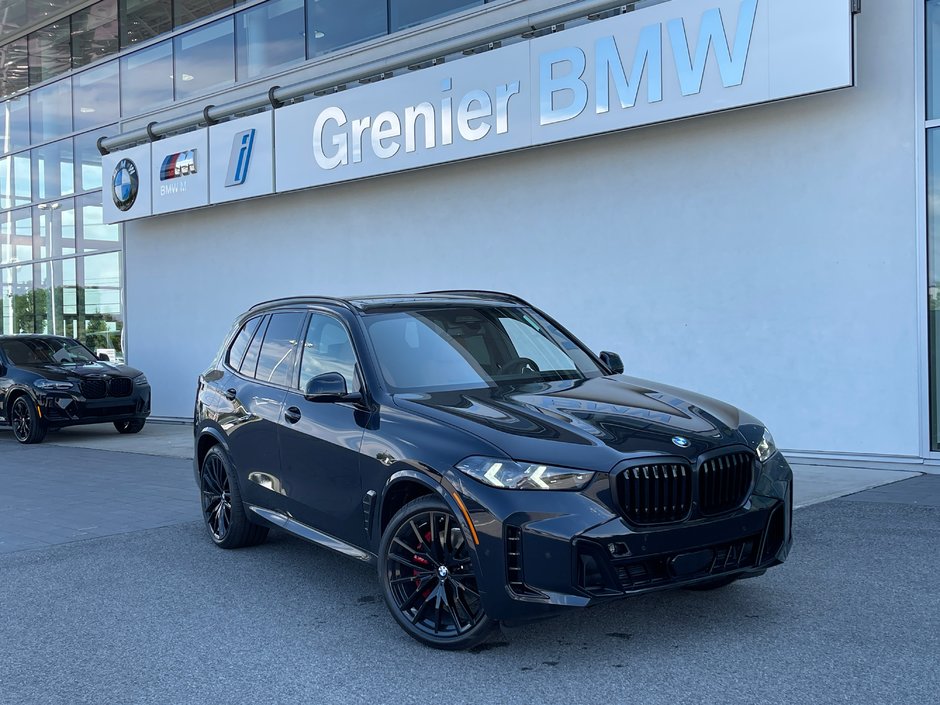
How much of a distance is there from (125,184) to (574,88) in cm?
1083

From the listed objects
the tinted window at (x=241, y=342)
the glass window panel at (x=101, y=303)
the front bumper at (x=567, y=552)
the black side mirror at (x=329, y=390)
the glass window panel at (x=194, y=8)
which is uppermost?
the glass window panel at (x=194, y=8)

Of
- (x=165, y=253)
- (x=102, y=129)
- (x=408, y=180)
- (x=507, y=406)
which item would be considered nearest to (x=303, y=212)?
(x=408, y=180)

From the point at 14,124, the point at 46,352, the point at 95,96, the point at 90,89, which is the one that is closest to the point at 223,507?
the point at 46,352

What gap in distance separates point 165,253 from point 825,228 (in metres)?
12.9

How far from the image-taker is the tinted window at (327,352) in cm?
538

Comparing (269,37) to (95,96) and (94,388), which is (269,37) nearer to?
(95,96)

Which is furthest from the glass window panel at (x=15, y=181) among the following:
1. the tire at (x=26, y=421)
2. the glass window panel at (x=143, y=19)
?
the tire at (x=26, y=421)

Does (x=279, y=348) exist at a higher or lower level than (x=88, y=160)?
lower

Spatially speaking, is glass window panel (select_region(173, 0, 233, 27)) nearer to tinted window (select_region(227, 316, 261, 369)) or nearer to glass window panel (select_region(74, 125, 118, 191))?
glass window panel (select_region(74, 125, 118, 191))

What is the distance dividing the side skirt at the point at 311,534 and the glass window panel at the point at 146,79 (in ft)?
47.8

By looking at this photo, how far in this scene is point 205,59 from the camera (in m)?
17.9

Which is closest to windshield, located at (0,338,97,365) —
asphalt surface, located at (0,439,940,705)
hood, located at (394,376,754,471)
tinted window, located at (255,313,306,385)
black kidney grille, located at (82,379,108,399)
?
black kidney grille, located at (82,379,108,399)

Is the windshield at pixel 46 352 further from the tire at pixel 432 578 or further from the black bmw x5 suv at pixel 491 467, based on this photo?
the tire at pixel 432 578

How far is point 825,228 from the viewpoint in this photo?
9.91 m
